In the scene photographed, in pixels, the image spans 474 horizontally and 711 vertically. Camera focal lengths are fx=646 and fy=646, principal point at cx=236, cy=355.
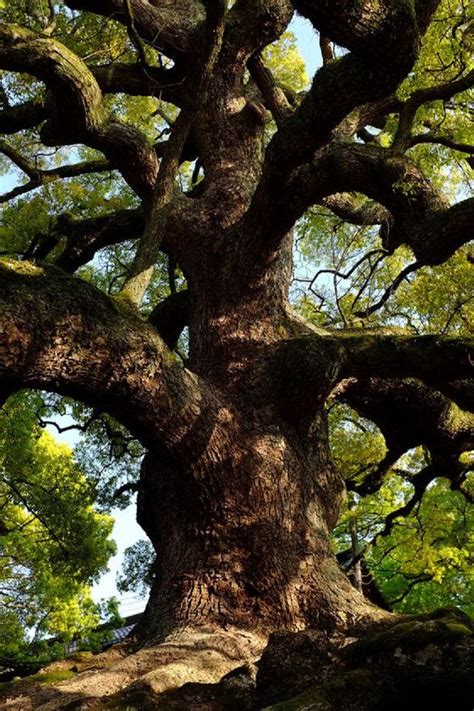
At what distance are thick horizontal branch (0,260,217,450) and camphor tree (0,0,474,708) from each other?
0.05ft

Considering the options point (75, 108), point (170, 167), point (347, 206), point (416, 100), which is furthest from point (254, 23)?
point (170, 167)

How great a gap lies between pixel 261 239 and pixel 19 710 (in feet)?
15.0

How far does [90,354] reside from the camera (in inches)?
190

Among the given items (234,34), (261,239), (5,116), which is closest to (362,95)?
(261,239)

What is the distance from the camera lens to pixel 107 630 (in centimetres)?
1234

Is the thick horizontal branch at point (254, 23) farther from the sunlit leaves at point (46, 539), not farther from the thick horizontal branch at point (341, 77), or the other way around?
the sunlit leaves at point (46, 539)

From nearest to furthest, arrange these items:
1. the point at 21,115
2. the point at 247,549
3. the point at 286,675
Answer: the point at 286,675, the point at 247,549, the point at 21,115

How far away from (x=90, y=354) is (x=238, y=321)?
7.87 ft

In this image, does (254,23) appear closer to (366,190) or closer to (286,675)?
(366,190)

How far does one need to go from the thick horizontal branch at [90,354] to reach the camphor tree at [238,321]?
0.02 m

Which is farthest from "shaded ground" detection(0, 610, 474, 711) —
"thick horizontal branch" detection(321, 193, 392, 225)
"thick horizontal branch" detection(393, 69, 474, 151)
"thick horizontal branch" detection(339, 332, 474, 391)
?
"thick horizontal branch" detection(321, 193, 392, 225)

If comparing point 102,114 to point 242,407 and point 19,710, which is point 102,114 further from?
point 19,710

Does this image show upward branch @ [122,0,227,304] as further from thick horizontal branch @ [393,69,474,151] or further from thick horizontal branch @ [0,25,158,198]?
thick horizontal branch @ [393,69,474,151]

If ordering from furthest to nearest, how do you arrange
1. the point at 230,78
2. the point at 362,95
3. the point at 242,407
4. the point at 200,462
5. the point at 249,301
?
1. the point at 230,78
2. the point at 249,301
3. the point at 242,407
4. the point at 200,462
5. the point at 362,95
